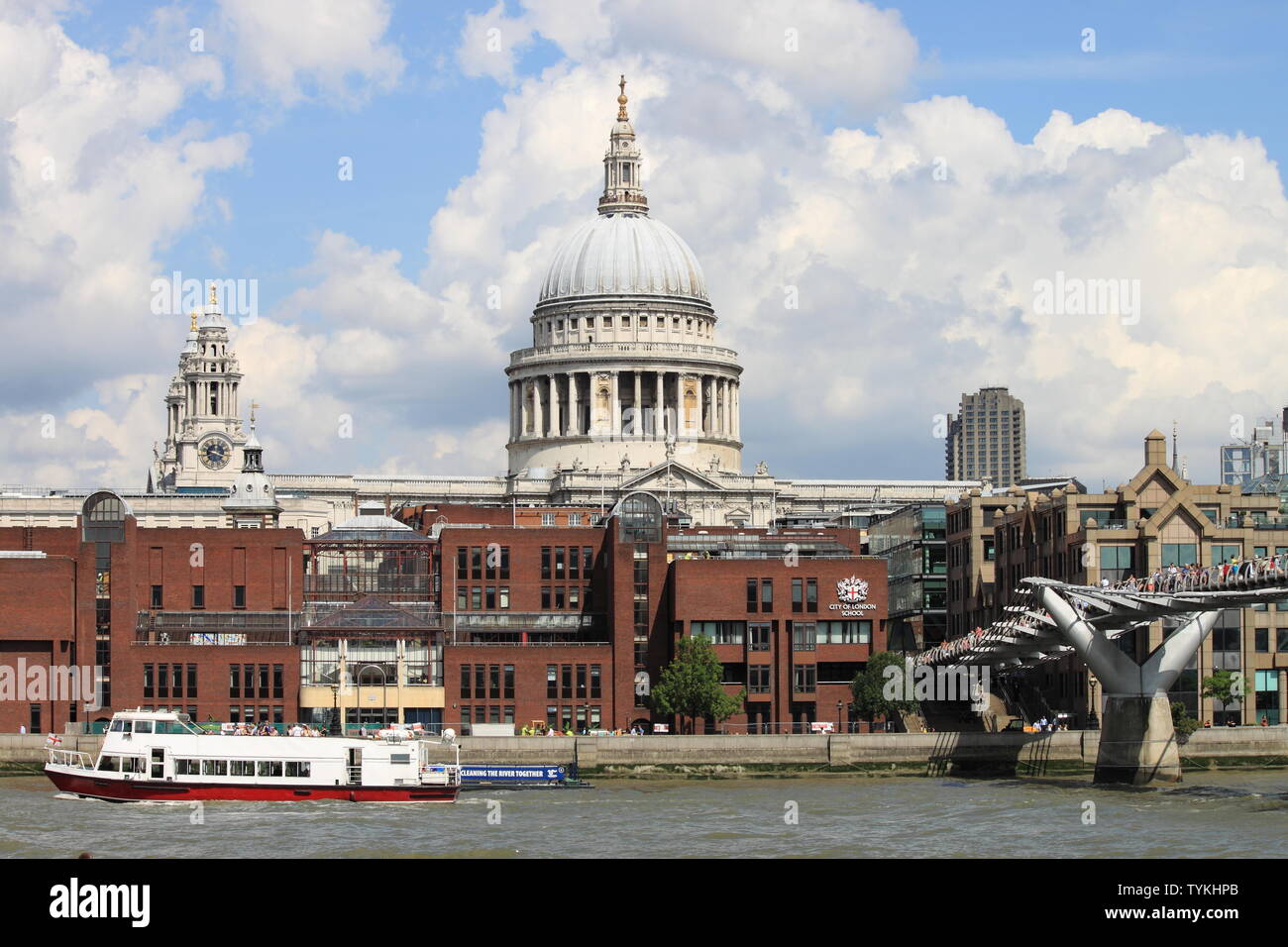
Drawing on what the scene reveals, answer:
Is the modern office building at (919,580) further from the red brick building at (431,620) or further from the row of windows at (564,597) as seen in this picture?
the row of windows at (564,597)

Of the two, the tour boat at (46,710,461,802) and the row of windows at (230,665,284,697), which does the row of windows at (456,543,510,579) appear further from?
the tour boat at (46,710,461,802)

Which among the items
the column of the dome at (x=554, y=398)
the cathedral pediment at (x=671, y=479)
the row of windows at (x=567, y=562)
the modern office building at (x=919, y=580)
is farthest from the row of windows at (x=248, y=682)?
the column of the dome at (x=554, y=398)

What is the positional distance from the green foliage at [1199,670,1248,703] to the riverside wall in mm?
4220

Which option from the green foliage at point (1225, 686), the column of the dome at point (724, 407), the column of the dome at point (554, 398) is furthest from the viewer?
the column of the dome at point (724, 407)

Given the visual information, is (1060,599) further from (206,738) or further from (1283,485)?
(1283,485)

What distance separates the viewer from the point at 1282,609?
4011 inches

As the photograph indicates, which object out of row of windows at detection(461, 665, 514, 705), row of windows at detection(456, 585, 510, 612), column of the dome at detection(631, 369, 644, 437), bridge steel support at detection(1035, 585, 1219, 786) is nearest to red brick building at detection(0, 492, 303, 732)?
row of windows at detection(461, 665, 514, 705)

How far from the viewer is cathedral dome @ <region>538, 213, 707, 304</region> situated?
195875 mm

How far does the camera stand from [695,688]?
10144 centimetres

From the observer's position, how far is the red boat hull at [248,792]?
79938 millimetres

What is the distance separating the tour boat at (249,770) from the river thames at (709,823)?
1.08 m

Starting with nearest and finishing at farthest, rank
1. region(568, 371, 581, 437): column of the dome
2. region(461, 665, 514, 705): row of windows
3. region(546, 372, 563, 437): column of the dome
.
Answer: region(461, 665, 514, 705): row of windows, region(568, 371, 581, 437): column of the dome, region(546, 372, 563, 437): column of the dome

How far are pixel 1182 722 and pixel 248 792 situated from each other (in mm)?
35518
